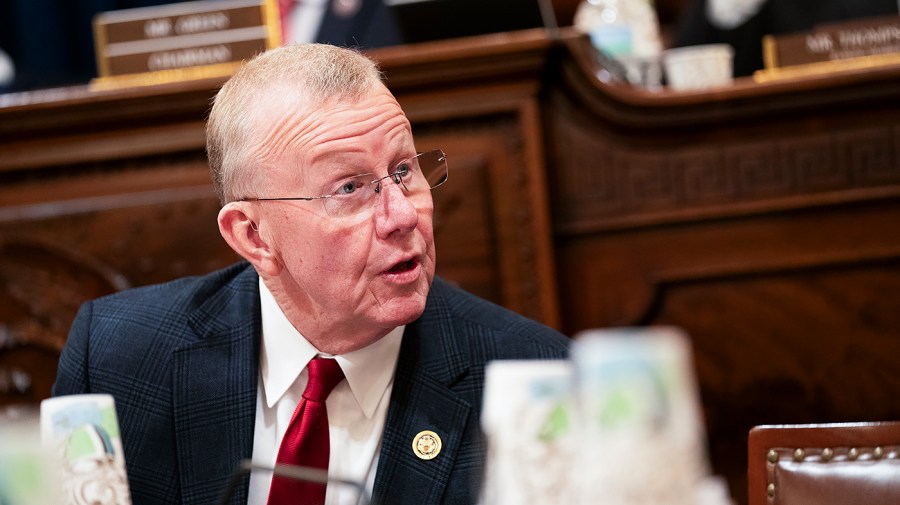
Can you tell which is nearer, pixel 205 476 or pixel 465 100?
pixel 205 476

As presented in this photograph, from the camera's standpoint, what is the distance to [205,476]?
1.66 meters

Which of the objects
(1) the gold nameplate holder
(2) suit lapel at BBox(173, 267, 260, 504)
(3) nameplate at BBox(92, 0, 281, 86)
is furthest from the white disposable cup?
(2) suit lapel at BBox(173, 267, 260, 504)

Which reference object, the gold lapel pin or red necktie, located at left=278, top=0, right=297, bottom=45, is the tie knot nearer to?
the gold lapel pin

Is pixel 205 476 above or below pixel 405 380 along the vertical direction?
below

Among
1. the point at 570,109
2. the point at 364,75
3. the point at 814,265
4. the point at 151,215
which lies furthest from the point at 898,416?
the point at 151,215

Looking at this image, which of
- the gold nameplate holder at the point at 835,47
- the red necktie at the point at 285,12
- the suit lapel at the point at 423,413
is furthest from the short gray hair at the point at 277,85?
the red necktie at the point at 285,12

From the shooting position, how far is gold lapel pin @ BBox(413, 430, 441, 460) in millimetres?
1612

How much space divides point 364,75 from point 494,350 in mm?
489

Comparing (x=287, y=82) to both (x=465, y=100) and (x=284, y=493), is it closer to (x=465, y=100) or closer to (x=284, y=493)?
(x=284, y=493)

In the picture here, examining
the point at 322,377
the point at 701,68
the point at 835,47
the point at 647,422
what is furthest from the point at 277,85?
the point at 835,47

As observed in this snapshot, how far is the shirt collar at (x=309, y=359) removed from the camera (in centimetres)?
170

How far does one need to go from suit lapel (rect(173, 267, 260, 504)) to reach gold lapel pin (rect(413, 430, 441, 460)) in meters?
0.26

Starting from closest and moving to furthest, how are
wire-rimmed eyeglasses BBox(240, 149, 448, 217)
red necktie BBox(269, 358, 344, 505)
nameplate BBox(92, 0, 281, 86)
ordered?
red necktie BBox(269, 358, 344, 505) → wire-rimmed eyeglasses BBox(240, 149, 448, 217) → nameplate BBox(92, 0, 281, 86)

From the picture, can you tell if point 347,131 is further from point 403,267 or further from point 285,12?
point 285,12
